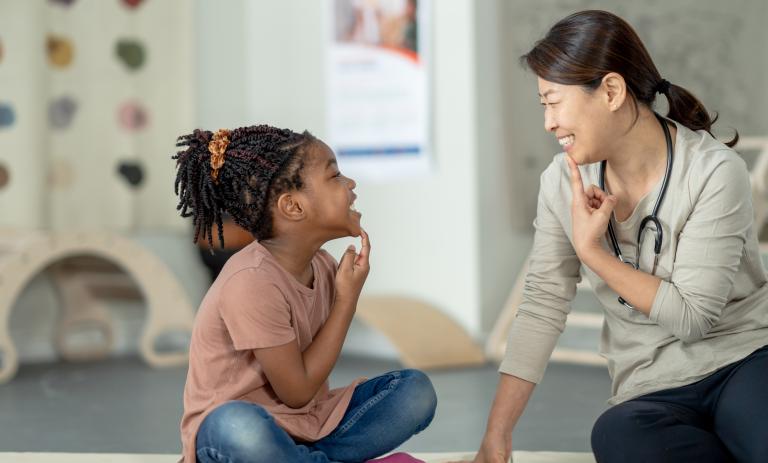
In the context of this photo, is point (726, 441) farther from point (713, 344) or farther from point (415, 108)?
point (415, 108)

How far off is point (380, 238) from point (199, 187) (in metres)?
2.47

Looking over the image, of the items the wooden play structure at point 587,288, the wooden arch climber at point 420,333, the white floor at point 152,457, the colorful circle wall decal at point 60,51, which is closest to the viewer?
the white floor at point 152,457

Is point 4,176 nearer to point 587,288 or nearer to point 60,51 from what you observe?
point 60,51

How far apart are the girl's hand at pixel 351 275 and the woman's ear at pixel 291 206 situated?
0.10 m

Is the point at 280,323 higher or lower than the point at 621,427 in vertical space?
higher

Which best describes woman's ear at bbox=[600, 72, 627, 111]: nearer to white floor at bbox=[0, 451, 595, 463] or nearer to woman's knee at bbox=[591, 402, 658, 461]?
woman's knee at bbox=[591, 402, 658, 461]

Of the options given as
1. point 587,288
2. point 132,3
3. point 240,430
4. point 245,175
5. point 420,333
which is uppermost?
point 132,3

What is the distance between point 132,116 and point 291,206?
284 centimetres

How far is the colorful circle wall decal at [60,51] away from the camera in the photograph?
4.10m

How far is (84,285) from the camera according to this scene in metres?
4.21

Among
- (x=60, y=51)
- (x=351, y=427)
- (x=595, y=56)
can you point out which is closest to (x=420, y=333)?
(x=60, y=51)

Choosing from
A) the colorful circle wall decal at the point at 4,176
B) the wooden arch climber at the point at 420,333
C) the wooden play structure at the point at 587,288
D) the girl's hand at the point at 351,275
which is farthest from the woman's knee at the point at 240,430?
the colorful circle wall decal at the point at 4,176

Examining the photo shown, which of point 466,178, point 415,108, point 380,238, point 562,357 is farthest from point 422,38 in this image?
point 562,357

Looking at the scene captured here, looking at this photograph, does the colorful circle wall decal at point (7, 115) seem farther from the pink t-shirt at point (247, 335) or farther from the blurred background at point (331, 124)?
the pink t-shirt at point (247, 335)
